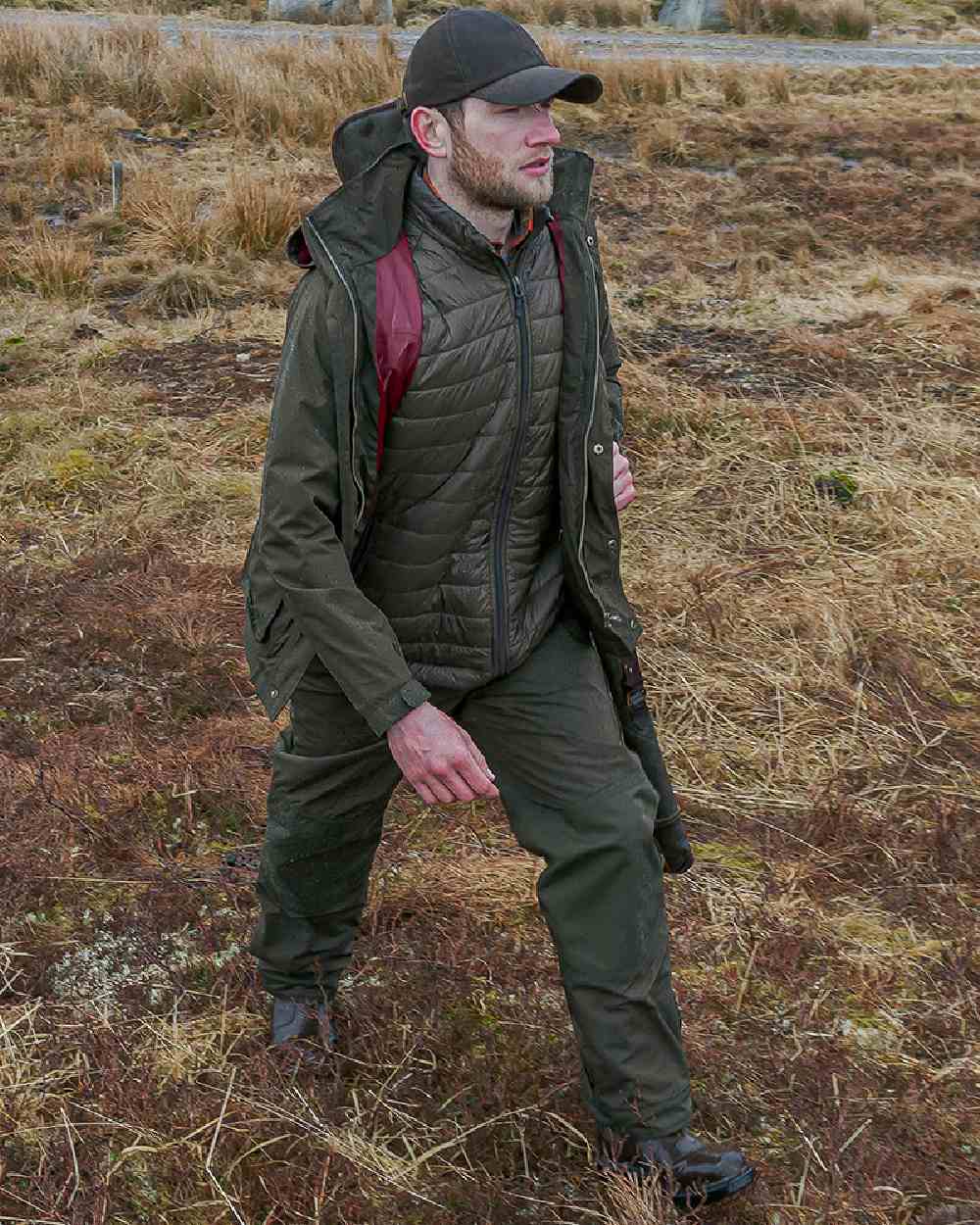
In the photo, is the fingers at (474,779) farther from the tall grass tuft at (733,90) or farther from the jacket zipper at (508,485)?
the tall grass tuft at (733,90)

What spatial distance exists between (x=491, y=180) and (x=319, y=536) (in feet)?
2.21

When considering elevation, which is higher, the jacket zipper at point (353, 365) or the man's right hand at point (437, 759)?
the jacket zipper at point (353, 365)

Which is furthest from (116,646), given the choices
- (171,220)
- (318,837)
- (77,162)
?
(77,162)

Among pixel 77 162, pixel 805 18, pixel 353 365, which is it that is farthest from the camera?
pixel 805 18

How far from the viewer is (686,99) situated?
1474 centimetres

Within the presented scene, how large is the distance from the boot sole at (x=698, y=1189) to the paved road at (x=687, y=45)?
15.9 meters

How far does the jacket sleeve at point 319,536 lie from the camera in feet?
9.00

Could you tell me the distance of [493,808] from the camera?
14.7ft

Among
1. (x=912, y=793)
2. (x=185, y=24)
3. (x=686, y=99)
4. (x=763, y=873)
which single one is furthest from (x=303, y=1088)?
(x=185, y=24)

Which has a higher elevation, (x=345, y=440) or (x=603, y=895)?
(x=345, y=440)

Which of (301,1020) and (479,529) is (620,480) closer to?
(479,529)

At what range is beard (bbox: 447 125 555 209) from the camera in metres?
2.79

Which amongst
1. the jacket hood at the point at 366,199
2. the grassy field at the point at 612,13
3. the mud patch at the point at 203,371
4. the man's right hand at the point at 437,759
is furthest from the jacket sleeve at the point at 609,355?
the grassy field at the point at 612,13

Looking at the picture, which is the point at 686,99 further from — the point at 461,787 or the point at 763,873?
the point at 461,787
